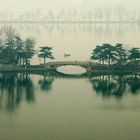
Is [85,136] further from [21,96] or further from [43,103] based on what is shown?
[21,96]

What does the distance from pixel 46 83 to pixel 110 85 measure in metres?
2.16

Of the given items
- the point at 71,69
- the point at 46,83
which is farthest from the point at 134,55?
the point at 46,83

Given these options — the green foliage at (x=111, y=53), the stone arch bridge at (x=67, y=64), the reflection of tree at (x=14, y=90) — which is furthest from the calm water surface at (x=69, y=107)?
the green foliage at (x=111, y=53)

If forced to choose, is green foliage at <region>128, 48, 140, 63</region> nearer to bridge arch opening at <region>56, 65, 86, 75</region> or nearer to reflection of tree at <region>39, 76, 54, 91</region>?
bridge arch opening at <region>56, 65, 86, 75</region>

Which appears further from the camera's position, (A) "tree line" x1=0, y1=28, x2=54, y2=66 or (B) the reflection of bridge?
(A) "tree line" x1=0, y1=28, x2=54, y2=66

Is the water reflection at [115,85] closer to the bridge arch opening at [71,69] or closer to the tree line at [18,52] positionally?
the bridge arch opening at [71,69]

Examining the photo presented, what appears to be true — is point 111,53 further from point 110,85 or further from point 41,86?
point 41,86

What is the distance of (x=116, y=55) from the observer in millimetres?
18453

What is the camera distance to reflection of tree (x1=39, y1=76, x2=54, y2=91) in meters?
15.5

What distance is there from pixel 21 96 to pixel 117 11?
54.5m

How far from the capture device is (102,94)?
47.6 feet

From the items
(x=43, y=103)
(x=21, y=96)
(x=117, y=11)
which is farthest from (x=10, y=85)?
(x=117, y=11)

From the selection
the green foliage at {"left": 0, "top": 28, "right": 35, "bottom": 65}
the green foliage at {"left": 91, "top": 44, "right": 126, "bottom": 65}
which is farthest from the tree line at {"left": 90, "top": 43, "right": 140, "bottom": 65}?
the green foliage at {"left": 0, "top": 28, "right": 35, "bottom": 65}

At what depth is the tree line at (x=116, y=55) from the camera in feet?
59.8
